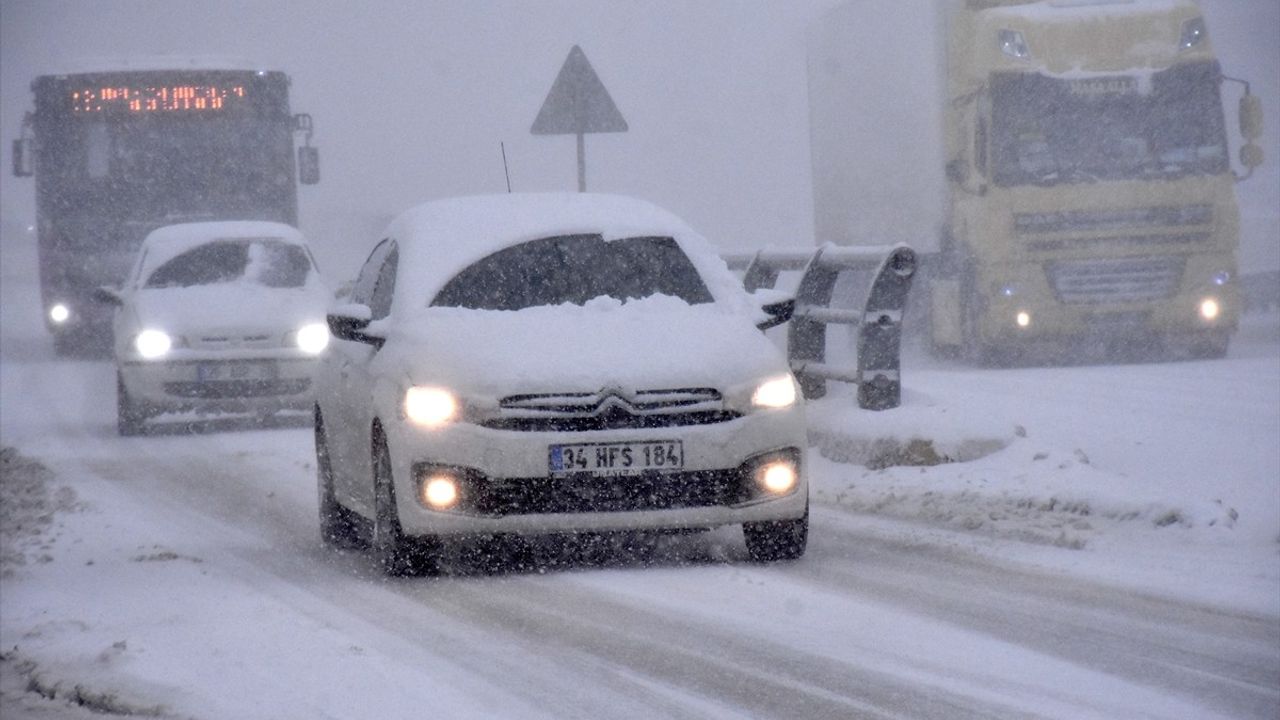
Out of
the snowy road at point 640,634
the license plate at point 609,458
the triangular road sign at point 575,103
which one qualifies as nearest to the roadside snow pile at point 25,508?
the snowy road at point 640,634

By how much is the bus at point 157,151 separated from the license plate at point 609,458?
1660 centimetres

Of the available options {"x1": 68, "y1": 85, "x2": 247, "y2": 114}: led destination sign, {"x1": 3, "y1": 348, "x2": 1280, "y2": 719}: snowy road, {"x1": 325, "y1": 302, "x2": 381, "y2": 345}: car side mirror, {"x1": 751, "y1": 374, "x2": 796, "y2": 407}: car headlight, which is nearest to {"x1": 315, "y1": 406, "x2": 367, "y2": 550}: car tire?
{"x1": 3, "y1": 348, "x2": 1280, "y2": 719}: snowy road

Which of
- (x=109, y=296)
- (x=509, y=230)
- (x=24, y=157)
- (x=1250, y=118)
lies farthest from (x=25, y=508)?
(x=24, y=157)

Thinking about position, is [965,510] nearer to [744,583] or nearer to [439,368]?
[744,583]

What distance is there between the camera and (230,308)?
16.7 m

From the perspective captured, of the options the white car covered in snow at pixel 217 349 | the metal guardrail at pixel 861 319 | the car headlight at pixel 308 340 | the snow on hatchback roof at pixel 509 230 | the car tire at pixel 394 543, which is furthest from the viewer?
the car headlight at pixel 308 340

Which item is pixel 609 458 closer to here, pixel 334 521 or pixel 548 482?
pixel 548 482

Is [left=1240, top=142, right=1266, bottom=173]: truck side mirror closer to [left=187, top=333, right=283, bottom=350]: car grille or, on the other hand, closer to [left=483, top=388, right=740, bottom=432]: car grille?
[left=187, top=333, right=283, bottom=350]: car grille

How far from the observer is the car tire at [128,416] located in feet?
54.0

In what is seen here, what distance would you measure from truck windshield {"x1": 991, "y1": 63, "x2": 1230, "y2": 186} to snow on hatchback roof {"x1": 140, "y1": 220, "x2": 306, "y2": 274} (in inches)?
266

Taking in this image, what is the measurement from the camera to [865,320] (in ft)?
39.7

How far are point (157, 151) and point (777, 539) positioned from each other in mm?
16936

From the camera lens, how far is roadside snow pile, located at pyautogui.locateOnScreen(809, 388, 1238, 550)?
9609mm

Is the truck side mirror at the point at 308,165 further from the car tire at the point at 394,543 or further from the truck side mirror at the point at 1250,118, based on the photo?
the car tire at the point at 394,543
